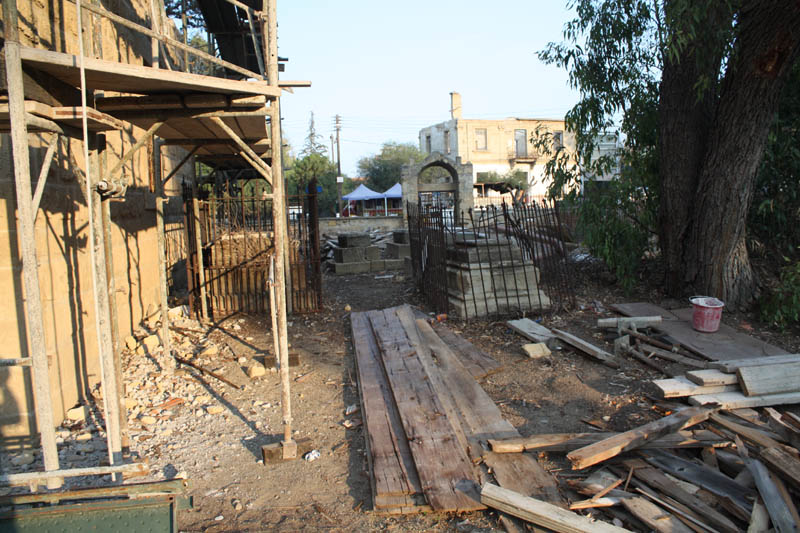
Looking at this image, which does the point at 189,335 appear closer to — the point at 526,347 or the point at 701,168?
the point at 526,347

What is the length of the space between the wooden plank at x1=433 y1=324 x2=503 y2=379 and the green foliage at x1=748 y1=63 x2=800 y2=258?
555 cm

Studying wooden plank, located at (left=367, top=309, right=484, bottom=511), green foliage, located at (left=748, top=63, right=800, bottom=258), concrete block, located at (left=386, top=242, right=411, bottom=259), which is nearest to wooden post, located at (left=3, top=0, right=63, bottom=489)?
wooden plank, located at (left=367, top=309, right=484, bottom=511)

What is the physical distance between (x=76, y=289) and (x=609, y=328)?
6898 millimetres

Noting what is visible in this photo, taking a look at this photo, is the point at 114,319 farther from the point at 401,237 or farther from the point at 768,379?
the point at 401,237

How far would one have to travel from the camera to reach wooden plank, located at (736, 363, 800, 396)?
483 cm

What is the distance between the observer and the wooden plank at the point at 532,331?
7.15m

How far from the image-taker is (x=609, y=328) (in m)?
7.59

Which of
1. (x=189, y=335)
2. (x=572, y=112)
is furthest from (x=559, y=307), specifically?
(x=189, y=335)

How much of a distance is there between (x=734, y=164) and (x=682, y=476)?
6.23 m

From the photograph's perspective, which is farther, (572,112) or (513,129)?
(513,129)

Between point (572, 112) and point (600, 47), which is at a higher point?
point (600, 47)

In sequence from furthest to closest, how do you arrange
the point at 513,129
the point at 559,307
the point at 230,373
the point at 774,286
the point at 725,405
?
1. the point at 513,129
2. the point at 559,307
3. the point at 774,286
4. the point at 230,373
5. the point at 725,405

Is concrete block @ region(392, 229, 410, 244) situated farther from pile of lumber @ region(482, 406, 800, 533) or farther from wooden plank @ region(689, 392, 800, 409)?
pile of lumber @ region(482, 406, 800, 533)

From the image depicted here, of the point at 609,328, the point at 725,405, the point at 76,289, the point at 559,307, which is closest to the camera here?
the point at 725,405
